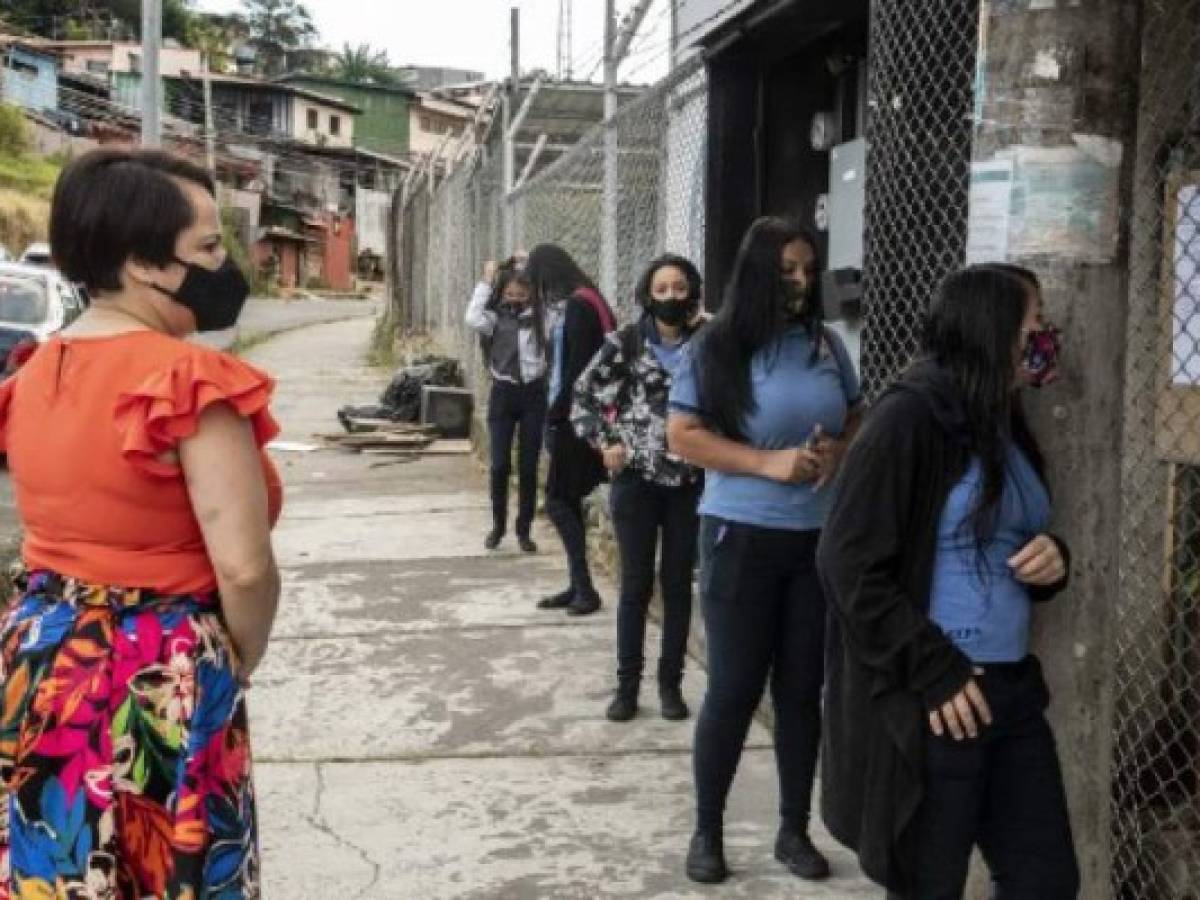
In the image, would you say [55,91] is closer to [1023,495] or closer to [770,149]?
[770,149]

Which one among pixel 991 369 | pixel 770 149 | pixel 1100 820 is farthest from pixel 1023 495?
pixel 770 149

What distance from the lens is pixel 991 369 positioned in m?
2.78

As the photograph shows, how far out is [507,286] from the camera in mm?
8430

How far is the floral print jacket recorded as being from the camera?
5.23 meters

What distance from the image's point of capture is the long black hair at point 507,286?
789cm

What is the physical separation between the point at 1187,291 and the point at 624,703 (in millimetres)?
2895

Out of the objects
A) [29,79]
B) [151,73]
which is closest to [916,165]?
[151,73]

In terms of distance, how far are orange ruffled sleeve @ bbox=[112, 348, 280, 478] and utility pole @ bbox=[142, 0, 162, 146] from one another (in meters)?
13.4

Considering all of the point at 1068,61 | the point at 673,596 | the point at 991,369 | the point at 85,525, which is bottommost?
the point at 673,596

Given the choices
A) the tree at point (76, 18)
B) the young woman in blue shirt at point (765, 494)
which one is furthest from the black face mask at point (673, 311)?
the tree at point (76, 18)

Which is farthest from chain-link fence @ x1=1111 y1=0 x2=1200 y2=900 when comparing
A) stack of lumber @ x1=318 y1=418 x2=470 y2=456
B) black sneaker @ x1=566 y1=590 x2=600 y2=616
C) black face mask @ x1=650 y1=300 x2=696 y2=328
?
stack of lumber @ x1=318 y1=418 x2=470 y2=456

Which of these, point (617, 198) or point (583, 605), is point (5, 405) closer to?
point (583, 605)

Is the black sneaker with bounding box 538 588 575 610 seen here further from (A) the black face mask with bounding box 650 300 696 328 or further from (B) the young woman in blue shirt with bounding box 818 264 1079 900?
(B) the young woman in blue shirt with bounding box 818 264 1079 900

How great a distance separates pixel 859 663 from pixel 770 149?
4.61 meters
